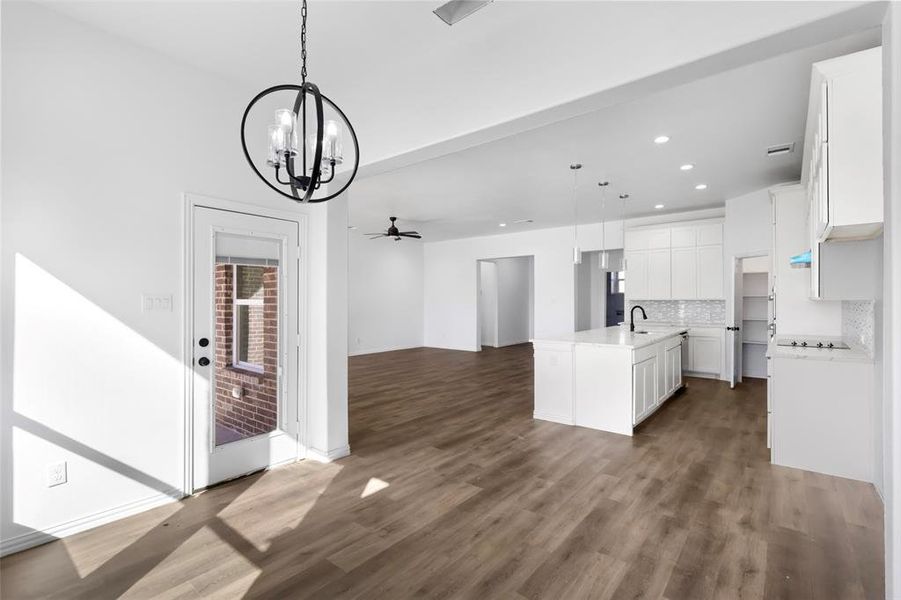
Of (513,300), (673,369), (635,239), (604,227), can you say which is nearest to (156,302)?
(673,369)

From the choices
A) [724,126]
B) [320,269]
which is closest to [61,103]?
[320,269]

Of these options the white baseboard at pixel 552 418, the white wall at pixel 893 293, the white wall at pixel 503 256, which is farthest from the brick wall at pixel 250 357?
the white wall at pixel 503 256

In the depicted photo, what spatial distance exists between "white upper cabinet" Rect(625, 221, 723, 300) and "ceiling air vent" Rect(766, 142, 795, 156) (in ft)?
8.21

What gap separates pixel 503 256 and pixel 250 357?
24.5 ft

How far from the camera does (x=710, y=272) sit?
22.8 ft

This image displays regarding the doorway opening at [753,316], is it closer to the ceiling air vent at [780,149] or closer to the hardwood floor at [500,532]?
the ceiling air vent at [780,149]

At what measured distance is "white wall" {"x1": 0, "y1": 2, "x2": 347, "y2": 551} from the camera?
227cm

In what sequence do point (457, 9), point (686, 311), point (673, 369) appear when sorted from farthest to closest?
point (686, 311) < point (673, 369) < point (457, 9)

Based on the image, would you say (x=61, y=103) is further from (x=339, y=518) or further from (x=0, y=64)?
(x=339, y=518)

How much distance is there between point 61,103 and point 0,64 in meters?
0.27

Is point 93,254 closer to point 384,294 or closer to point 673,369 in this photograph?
point 673,369

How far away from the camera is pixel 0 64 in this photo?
2201 mm

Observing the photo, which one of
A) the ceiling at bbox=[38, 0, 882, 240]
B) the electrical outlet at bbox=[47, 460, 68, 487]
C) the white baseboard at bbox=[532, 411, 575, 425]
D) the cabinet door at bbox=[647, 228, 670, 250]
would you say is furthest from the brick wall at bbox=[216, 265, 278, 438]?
the cabinet door at bbox=[647, 228, 670, 250]

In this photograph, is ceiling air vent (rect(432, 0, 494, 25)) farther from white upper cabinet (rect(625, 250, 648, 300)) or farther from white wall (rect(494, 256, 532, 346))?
white wall (rect(494, 256, 532, 346))
